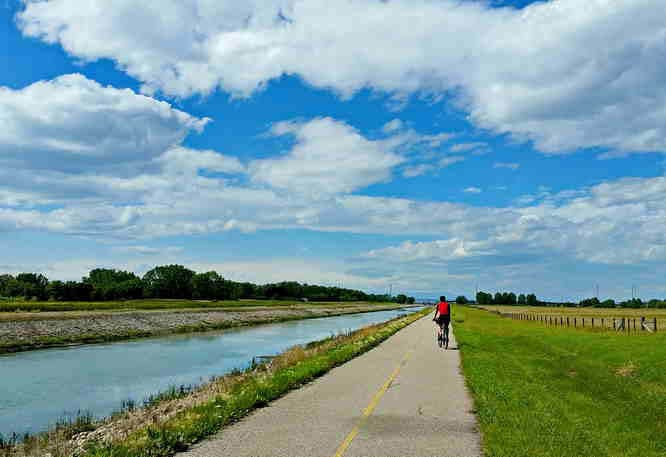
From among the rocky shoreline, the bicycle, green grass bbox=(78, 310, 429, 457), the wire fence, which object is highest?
the wire fence

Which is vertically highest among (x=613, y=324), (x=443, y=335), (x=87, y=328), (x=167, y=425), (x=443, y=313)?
(x=443, y=313)

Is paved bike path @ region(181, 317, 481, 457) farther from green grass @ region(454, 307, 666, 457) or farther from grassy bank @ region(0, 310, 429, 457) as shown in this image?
green grass @ region(454, 307, 666, 457)

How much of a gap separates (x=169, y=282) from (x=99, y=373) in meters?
138

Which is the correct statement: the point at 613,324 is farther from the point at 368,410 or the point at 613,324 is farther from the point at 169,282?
the point at 169,282

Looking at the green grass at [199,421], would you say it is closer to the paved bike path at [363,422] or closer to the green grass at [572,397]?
the paved bike path at [363,422]

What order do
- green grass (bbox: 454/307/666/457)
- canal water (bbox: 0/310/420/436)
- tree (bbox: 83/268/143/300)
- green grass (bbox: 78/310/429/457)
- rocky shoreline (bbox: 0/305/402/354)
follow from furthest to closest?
1. tree (bbox: 83/268/143/300)
2. rocky shoreline (bbox: 0/305/402/354)
3. canal water (bbox: 0/310/420/436)
4. green grass (bbox: 454/307/666/457)
5. green grass (bbox: 78/310/429/457)

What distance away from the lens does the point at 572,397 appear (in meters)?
13.8

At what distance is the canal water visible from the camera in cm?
1841

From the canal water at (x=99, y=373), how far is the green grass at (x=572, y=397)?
1147 cm

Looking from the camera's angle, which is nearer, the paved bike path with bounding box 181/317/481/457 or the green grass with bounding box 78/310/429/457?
the paved bike path with bounding box 181/317/481/457

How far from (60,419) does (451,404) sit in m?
11.0

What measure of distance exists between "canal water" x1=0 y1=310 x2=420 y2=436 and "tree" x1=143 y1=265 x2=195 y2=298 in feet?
378

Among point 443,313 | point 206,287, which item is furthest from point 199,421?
point 206,287

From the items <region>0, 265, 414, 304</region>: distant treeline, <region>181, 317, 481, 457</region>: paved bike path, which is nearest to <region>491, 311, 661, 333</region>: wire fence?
<region>181, 317, 481, 457</region>: paved bike path
